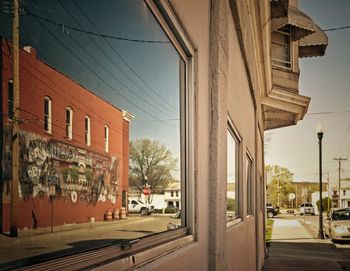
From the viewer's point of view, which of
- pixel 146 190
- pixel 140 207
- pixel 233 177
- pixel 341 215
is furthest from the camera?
pixel 341 215

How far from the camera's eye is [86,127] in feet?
6.10

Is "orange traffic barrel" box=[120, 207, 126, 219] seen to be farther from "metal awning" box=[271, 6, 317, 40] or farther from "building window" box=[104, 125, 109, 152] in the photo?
"metal awning" box=[271, 6, 317, 40]

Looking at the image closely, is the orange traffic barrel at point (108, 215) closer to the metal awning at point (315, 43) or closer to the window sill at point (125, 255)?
the window sill at point (125, 255)

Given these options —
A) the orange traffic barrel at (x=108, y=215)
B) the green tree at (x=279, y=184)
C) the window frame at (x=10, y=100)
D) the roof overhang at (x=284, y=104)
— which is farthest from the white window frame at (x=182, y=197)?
the green tree at (x=279, y=184)

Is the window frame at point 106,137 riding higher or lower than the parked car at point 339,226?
higher

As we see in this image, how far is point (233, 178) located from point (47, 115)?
5243 mm

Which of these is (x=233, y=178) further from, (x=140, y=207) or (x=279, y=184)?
(x=279, y=184)

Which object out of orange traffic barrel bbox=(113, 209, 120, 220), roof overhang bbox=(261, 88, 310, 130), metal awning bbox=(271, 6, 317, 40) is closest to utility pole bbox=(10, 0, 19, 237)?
orange traffic barrel bbox=(113, 209, 120, 220)

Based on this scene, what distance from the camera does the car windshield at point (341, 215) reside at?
2291 centimetres

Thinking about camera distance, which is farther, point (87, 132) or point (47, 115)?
point (87, 132)

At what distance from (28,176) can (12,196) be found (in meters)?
0.09

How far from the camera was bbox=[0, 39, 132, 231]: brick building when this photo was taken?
1.41 meters

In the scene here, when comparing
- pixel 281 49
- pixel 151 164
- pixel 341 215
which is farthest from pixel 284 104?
pixel 151 164

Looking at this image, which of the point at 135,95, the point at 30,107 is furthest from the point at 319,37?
the point at 30,107
